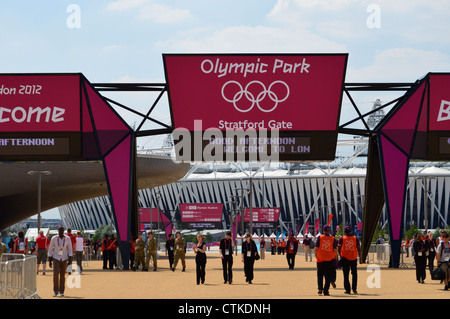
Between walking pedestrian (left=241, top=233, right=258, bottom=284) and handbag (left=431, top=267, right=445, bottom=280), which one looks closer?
handbag (left=431, top=267, right=445, bottom=280)

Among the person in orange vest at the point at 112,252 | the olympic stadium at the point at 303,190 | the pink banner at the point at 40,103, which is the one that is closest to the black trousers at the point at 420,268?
the person in orange vest at the point at 112,252

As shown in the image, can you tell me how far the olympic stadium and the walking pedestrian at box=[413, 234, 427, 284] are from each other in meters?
108

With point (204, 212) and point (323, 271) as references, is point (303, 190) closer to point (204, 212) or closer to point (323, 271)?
point (204, 212)

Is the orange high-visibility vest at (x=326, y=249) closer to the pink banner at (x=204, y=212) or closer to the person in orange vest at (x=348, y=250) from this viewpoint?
the person in orange vest at (x=348, y=250)

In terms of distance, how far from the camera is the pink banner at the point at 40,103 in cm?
3331

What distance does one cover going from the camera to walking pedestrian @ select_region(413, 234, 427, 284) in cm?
2408

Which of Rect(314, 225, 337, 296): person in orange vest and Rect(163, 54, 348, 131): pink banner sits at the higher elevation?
Rect(163, 54, 348, 131): pink banner

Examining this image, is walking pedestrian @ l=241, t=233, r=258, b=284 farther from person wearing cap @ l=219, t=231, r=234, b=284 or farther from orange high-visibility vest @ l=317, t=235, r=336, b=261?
orange high-visibility vest @ l=317, t=235, r=336, b=261

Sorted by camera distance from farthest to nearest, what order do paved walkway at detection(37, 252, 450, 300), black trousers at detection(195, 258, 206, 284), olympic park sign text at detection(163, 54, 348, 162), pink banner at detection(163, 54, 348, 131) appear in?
1. pink banner at detection(163, 54, 348, 131)
2. olympic park sign text at detection(163, 54, 348, 162)
3. black trousers at detection(195, 258, 206, 284)
4. paved walkway at detection(37, 252, 450, 300)

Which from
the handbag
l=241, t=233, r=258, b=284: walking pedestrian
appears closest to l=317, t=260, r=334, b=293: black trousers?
the handbag

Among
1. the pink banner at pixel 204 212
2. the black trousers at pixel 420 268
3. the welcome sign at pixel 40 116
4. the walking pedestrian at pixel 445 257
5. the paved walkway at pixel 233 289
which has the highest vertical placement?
the welcome sign at pixel 40 116
